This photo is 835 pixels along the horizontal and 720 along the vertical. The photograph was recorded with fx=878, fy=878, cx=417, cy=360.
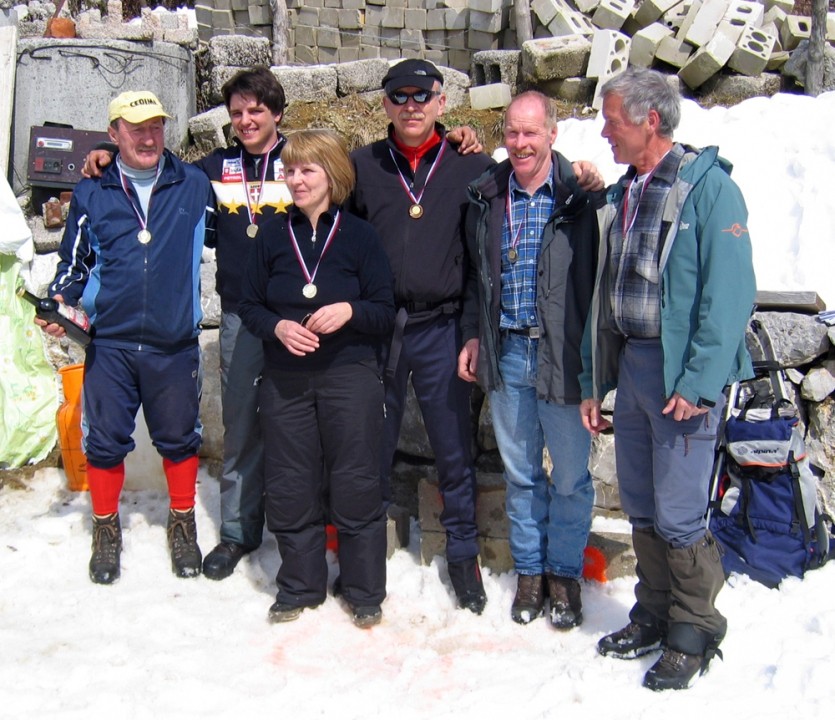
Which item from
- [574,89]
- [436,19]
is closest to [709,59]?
[574,89]

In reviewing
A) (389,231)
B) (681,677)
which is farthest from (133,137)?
(681,677)

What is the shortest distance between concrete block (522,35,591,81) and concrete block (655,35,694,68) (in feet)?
3.50

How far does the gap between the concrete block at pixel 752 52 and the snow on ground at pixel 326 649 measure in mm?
6929

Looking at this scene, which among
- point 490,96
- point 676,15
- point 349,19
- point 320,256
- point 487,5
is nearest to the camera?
point 320,256

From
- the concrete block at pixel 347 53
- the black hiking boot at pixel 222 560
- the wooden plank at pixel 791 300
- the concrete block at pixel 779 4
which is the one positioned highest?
the concrete block at pixel 779 4

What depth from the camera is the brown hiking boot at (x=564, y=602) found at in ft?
12.3

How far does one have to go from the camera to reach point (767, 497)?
3857mm

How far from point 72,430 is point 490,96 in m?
5.75

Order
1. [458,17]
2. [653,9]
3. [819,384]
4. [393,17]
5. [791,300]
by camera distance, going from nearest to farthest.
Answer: [819,384] < [791,300] < [653,9] < [458,17] < [393,17]

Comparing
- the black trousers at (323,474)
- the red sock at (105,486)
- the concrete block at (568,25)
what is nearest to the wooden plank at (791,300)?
the black trousers at (323,474)

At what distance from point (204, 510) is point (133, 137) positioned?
6.87 ft

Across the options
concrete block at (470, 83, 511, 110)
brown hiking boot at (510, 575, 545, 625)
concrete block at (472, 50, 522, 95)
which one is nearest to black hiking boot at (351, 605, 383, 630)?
brown hiking boot at (510, 575, 545, 625)

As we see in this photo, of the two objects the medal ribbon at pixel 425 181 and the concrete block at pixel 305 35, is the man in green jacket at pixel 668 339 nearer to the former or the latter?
the medal ribbon at pixel 425 181

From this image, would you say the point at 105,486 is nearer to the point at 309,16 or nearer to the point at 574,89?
the point at 574,89
